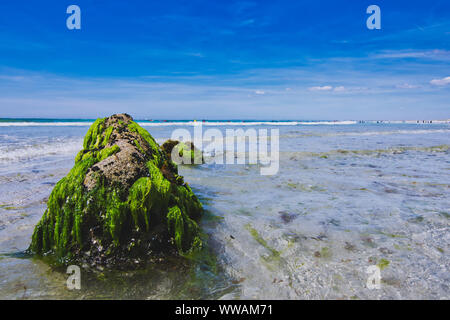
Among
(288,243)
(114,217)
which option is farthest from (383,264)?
(114,217)

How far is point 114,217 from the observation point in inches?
119

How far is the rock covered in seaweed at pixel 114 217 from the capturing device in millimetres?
2971

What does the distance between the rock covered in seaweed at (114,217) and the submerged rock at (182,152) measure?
6.74 meters

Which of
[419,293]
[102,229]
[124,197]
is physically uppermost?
[124,197]

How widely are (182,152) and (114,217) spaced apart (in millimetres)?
7670

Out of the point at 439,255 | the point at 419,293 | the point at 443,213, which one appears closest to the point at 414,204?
the point at 443,213

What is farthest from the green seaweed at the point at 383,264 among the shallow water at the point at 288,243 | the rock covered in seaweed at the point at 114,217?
the rock covered in seaweed at the point at 114,217

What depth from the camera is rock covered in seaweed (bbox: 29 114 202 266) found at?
2.97 metres

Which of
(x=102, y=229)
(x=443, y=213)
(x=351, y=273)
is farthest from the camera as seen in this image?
(x=443, y=213)

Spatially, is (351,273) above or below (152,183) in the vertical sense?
below

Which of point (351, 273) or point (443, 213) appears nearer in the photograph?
point (351, 273)

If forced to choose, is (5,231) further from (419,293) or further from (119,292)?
(419,293)

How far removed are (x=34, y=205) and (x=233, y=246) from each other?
156 inches

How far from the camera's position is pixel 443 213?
177 inches
